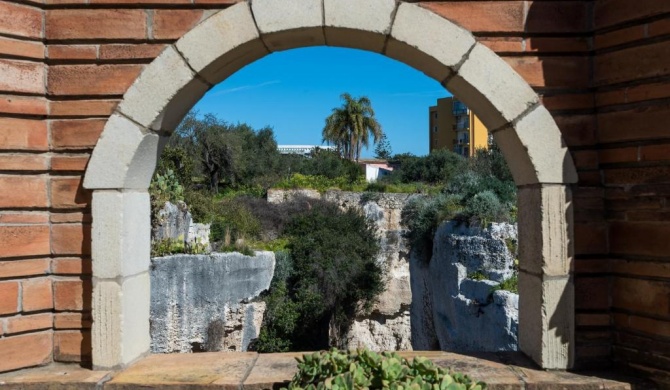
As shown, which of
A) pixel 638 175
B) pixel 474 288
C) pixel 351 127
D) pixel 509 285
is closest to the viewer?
pixel 638 175

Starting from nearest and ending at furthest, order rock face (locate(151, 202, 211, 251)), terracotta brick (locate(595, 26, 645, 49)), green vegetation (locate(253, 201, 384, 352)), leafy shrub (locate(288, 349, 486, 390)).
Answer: leafy shrub (locate(288, 349, 486, 390)), terracotta brick (locate(595, 26, 645, 49)), rock face (locate(151, 202, 211, 251)), green vegetation (locate(253, 201, 384, 352))

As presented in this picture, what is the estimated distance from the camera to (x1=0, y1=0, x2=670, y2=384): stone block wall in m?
2.70

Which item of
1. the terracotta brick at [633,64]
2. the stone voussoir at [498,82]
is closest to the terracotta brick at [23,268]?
the stone voussoir at [498,82]

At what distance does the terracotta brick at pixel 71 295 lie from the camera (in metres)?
2.80

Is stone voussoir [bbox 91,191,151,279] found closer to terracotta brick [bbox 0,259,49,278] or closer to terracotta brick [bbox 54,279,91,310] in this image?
terracotta brick [bbox 54,279,91,310]

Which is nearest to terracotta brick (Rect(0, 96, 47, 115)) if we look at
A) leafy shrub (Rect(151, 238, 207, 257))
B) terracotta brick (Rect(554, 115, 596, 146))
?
terracotta brick (Rect(554, 115, 596, 146))

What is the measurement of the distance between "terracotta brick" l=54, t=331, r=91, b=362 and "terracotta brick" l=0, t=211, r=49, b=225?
63 cm

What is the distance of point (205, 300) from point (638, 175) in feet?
32.9

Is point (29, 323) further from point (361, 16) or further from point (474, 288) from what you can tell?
point (474, 288)

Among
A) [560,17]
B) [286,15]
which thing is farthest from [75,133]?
[560,17]

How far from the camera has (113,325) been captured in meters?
2.73

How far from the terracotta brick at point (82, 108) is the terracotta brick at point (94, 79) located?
1.9 inches

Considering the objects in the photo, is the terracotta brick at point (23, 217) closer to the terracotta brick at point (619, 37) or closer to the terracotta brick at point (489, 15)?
the terracotta brick at point (489, 15)

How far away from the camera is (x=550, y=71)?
110 inches
